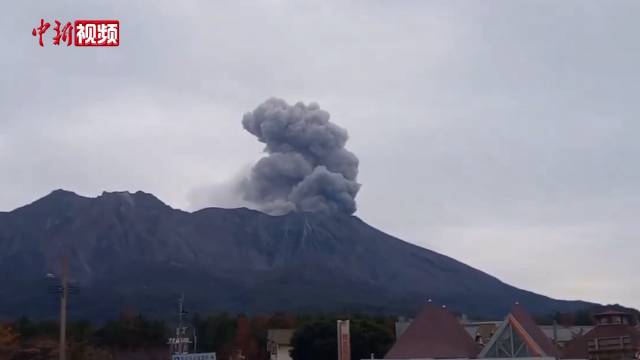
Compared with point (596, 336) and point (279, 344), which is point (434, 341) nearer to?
point (596, 336)

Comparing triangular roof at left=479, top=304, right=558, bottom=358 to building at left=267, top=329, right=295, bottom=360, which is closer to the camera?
triangular roof at left=479, top=304, right=558, bottom=358

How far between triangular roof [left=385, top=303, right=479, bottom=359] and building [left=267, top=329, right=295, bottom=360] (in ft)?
84.2

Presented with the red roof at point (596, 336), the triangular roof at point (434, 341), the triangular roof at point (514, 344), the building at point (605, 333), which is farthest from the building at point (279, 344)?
the building at point (605, 333)

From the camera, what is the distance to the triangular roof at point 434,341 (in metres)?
64.4

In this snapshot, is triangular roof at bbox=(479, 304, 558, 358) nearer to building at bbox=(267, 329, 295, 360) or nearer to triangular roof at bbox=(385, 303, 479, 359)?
triangular roof at bbox=(385, 303, 479, 359)

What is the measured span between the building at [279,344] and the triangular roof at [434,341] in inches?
1011

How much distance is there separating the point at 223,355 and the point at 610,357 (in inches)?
2408

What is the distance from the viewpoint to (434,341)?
65312mm

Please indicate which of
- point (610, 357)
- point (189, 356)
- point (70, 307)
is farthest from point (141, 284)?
point (610, 357)

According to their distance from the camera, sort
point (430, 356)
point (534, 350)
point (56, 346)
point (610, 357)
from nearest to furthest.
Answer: point (610, 357), point (534, 350), point (430, 356), point (56, 346)

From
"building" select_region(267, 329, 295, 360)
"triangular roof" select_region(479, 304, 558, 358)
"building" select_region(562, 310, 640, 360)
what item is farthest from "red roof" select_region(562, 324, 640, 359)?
"building" select_region(267, 329, 295, 360)

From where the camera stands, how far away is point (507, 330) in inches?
2387

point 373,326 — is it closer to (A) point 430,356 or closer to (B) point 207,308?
(A) point 430,356

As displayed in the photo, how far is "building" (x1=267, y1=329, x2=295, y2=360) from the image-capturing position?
9119cm
